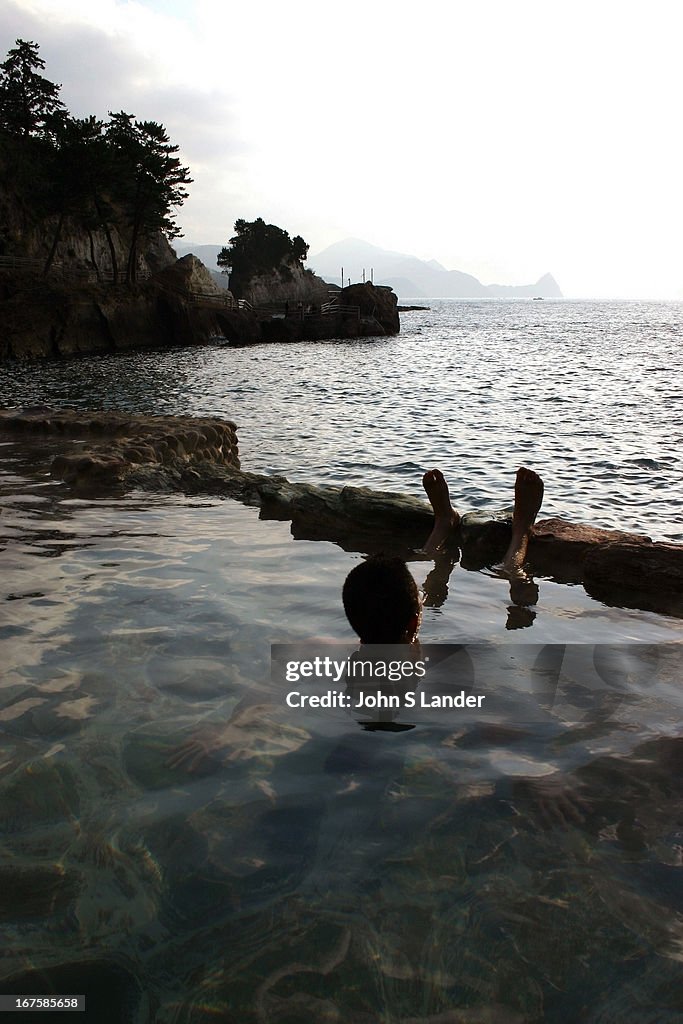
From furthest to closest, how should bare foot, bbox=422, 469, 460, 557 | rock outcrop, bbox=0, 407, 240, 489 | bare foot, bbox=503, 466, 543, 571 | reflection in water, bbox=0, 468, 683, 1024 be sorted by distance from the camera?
rock outcrop, bbox=0, 407, 240, 489 → bare foot, bbox=422, 469, 460, 557 → bare foot, bbox=503, 466, 543, 571 → reflection in water, bbox=0, 468, 683, 1024

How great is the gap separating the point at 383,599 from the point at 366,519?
4.24 meters

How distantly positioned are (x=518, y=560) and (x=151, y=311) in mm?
49225

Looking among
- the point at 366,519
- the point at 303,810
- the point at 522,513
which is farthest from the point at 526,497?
the point at 303,810

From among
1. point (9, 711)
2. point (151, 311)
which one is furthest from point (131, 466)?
point (151, 311)

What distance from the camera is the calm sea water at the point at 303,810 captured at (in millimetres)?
2410

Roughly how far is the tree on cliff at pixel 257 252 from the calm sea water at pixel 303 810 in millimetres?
108137

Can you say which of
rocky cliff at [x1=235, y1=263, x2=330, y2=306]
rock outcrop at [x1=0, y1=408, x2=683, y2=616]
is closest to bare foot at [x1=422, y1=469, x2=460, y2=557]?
rock outcrop at [x1=0, y1=408, x2=683, y2=616]

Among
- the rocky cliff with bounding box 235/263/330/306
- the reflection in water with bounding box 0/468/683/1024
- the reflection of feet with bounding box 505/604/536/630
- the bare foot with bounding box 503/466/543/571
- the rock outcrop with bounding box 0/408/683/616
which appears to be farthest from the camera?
the rocky cliff with bounding box 235/263/330/306

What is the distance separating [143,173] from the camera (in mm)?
55594

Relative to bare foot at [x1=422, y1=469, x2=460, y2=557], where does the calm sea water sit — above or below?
below

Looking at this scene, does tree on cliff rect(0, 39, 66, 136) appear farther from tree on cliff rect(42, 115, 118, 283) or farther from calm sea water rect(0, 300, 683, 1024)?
calm sea water rect(0, 300, 683, 1024)

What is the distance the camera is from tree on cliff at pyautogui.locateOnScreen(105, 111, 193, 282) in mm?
54406

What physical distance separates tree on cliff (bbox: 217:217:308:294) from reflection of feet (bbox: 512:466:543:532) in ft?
351

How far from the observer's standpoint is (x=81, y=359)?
38969 mm
